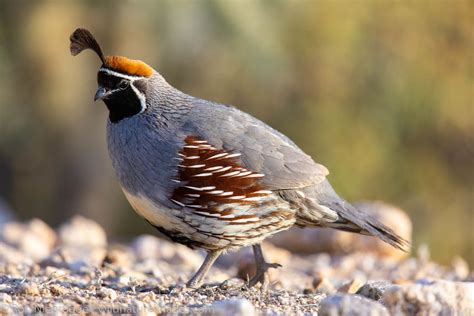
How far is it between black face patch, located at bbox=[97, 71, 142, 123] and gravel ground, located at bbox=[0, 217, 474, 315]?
111 cm

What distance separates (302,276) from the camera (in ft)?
25.0

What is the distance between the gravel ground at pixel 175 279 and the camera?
449 cm

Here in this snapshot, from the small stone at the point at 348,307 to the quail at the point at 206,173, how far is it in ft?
6.00

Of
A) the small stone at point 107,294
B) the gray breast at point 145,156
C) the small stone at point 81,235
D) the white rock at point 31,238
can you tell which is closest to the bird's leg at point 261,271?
the gray breast at point 145,156

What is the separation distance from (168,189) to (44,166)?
43.7 ft

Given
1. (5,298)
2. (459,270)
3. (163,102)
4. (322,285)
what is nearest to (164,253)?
(322,285)

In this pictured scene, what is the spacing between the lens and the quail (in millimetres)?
6059

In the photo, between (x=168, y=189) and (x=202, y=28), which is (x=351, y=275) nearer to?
(x=168, y=189)

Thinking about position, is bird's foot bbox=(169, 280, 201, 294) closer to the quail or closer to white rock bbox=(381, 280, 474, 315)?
the quail

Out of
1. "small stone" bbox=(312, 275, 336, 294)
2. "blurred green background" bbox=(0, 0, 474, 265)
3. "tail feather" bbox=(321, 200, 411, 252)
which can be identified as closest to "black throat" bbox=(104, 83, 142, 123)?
"tail feather" bbox=(321, 200, 411, 252)

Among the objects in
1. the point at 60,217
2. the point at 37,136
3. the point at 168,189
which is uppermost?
the point at 37,136

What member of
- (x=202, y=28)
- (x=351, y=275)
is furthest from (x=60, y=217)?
(x=351, y=275)

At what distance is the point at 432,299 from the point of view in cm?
439

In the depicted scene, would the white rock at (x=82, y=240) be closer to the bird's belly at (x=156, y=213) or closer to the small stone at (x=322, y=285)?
the bird's belly at (x=156, y=213)
